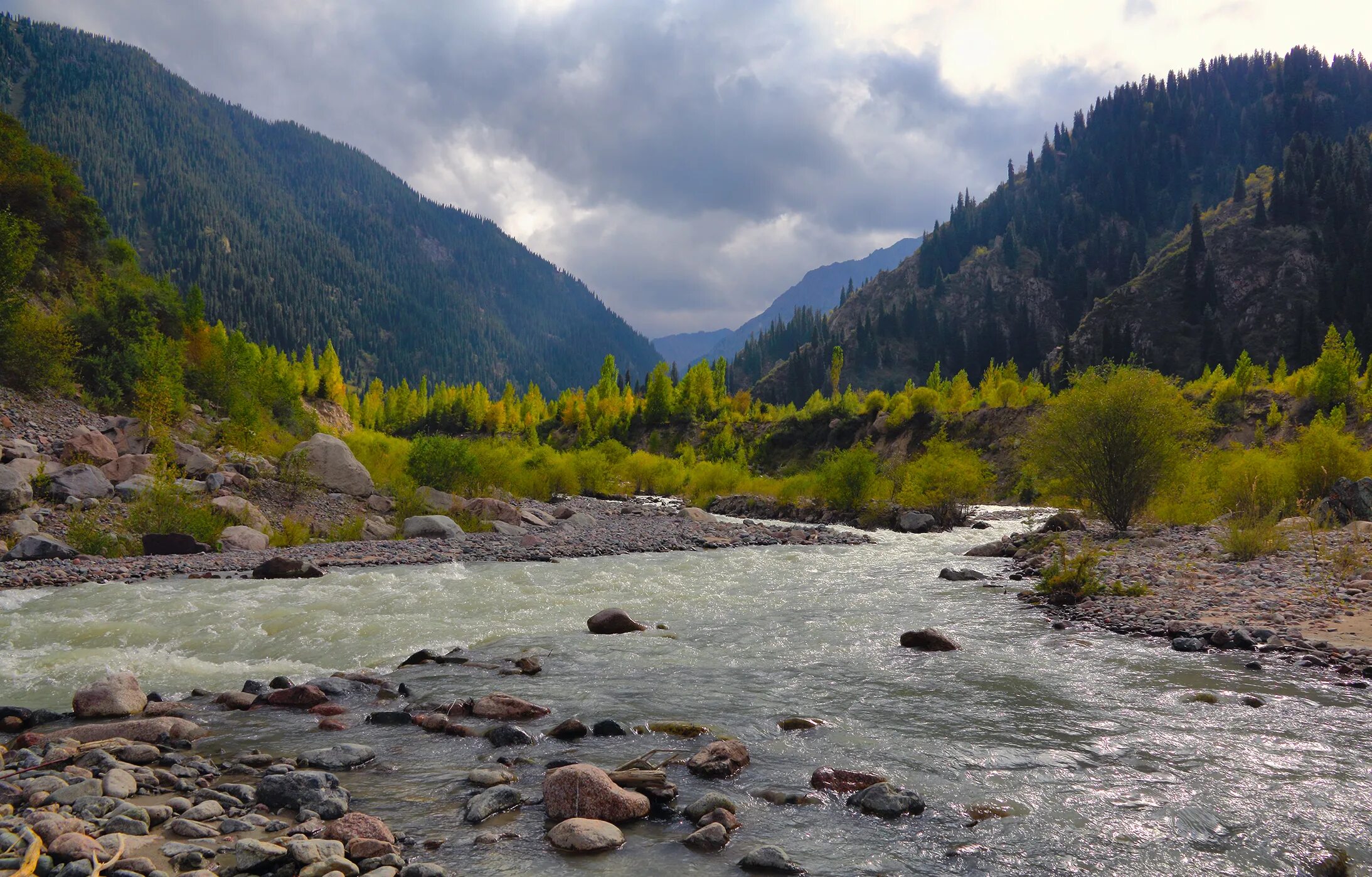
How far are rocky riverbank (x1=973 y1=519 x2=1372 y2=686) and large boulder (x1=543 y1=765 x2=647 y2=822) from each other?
28.2ft

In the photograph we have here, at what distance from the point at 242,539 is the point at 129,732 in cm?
1612

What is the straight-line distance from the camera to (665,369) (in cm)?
10788

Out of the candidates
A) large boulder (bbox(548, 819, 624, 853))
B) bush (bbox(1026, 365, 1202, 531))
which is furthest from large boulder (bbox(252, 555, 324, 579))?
bush (bbox(1026, 365, 1202, 531))

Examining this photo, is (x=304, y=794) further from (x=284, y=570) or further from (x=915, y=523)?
(x=915, y=523)

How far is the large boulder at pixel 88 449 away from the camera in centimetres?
Result: 2136

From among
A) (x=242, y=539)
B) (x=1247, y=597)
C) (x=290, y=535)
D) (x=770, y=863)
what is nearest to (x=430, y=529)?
(x=290, y=535)

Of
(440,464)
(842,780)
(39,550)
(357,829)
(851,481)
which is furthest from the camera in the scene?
(851,481)

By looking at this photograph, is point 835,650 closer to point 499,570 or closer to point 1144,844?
point 1144,844

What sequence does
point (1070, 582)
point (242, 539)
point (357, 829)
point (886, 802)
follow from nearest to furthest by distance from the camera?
point (357, 829)
point (886, 802)
point (1070, 582)
point (242, 539)

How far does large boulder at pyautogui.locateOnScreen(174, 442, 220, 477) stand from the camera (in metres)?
23.9

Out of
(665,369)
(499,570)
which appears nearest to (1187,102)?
(665,369)

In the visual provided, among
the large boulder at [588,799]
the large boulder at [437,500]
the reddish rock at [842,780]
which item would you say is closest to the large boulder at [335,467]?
the large boulder at [437,500]

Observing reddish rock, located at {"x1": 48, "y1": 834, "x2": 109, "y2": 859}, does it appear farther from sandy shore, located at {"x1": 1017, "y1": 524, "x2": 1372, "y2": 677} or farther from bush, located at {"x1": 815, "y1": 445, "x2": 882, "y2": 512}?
bush, located at {"x1": 815, "y1": 445, "x2": 882, "y2": 512}

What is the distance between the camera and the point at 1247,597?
12.0 meters
